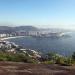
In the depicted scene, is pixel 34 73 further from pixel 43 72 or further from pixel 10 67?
pixel 10 67

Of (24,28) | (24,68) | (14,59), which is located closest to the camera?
(24,68)

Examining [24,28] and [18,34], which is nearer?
[18,34]

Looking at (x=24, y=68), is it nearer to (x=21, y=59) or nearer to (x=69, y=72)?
(x=69, y=72)

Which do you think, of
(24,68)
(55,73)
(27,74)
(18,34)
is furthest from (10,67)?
(18,34)

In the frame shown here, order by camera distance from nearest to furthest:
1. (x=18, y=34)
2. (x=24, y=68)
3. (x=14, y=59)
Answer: (x=24, y=68) → (x=14, y=59) → (x=18, y=34)

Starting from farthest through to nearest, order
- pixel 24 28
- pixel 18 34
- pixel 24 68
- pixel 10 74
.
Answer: pixel 24 28
pixel 18 34
pixel 24 68
pixel 10 74

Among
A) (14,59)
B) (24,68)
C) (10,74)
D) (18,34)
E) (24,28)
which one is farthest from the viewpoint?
(24,28)

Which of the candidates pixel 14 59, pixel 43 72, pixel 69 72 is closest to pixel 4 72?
pixel 43 72

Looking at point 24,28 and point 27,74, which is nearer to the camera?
point 27,74

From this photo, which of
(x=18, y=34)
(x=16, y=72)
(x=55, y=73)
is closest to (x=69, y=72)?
(x=55, y=73)
